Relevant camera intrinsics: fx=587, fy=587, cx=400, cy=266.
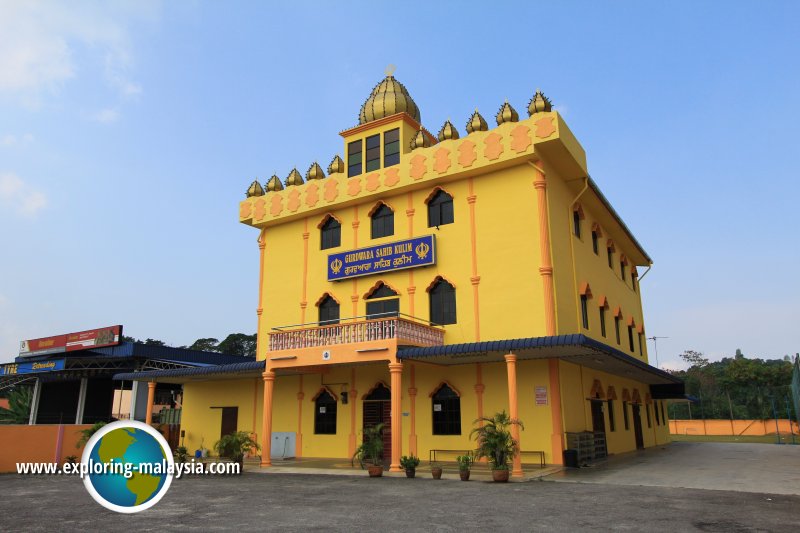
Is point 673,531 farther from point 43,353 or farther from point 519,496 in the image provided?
point 43,353

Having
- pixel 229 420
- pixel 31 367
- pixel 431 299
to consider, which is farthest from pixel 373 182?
pixel 31 367

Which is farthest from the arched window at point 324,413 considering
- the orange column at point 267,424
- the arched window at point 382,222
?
the arched window at point 382,222

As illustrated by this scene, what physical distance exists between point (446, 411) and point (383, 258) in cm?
663

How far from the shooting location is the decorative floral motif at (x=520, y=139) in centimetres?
2125

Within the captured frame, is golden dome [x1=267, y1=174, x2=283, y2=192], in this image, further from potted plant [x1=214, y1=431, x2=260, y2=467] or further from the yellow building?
potted plant [x1=214, y1=431, x2=260, y2=467]

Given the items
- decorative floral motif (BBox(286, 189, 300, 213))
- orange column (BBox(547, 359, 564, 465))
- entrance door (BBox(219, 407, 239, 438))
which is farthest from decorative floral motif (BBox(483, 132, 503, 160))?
entrance door (BBox(219, 407, 239, 438))

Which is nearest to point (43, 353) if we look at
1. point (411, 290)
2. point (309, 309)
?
point (309, 309)

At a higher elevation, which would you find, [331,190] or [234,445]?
[331,190]

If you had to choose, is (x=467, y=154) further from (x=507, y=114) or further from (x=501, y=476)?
(x=501, y=476)

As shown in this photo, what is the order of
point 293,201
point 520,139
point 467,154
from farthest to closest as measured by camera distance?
point 293,201, point 467,154, point 520,139

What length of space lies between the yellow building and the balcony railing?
7cm

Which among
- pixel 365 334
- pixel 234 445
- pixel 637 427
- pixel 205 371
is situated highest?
pixel 365 334

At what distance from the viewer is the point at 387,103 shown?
26.8 meters

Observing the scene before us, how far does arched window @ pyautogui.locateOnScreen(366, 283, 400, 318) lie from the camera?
23.8 m
